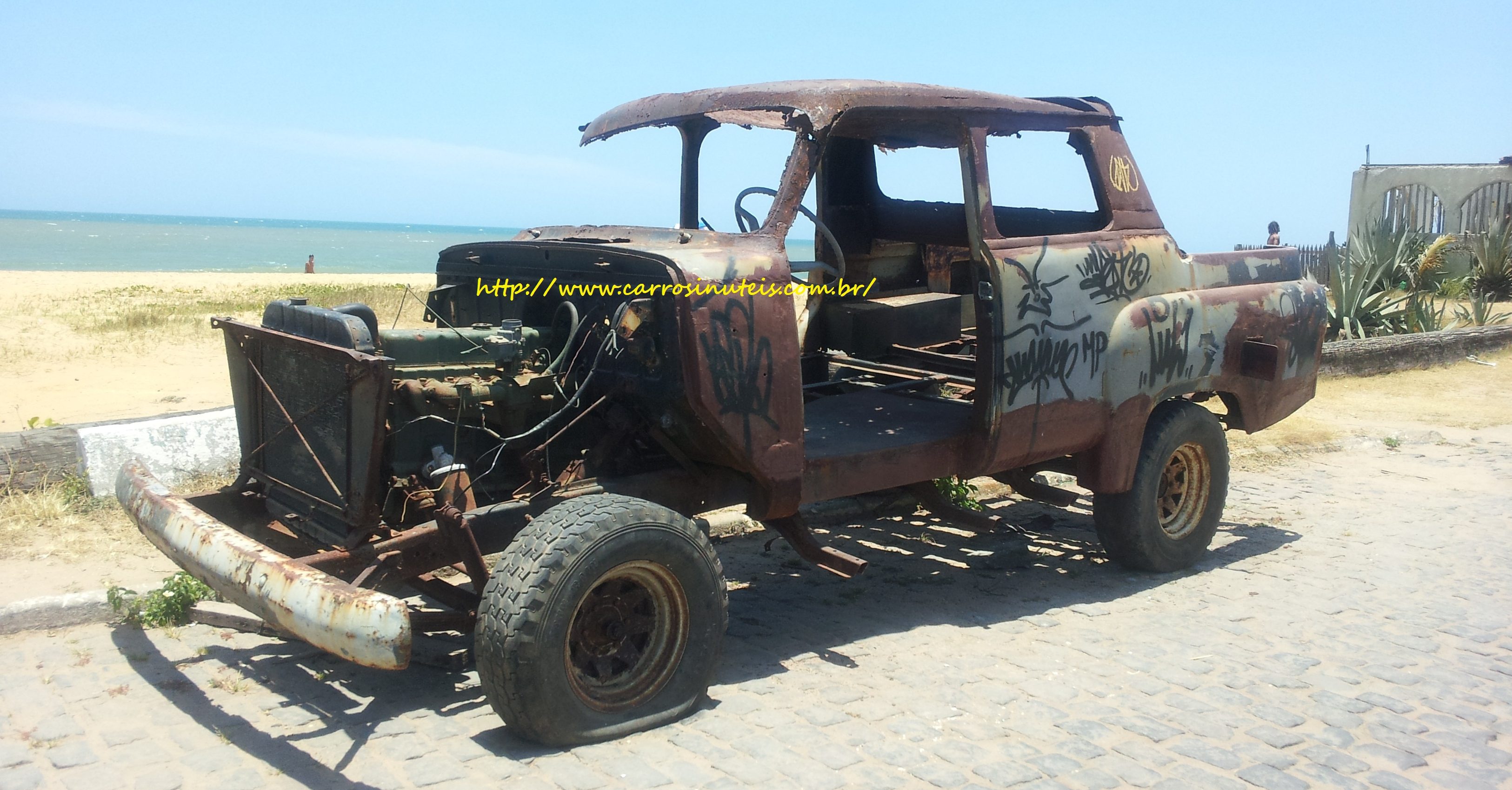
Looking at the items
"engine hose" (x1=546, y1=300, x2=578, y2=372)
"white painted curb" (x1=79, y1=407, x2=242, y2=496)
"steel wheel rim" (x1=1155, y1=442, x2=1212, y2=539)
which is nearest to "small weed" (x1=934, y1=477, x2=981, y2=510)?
"steel wheel rim" (x1=1155, y1=442, x2=1212, y2=539)

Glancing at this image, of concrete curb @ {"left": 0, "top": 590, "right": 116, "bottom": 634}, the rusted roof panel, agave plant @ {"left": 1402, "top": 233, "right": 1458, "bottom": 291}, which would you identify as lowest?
concrete curb @ {"left": 0, "top": 590, "right": 116, "bottom": 634}

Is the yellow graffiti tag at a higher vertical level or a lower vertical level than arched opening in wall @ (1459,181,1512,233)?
lower

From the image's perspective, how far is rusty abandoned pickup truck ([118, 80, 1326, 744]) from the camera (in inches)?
142

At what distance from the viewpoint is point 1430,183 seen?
20.9 m

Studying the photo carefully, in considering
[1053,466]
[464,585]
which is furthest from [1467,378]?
[464,585]

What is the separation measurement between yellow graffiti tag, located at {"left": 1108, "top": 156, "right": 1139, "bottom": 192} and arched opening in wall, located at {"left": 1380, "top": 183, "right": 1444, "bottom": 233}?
1803 centimetres

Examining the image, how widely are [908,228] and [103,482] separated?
14.5 ft

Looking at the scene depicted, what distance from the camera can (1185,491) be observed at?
5848mm

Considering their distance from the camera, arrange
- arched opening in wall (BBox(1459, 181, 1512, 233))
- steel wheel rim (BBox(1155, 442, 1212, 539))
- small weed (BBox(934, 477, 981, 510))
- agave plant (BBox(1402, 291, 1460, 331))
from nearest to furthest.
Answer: steel wheel rim (BBox(1155, 442, 1212, 539)) < small weed (BBox(934, 477, 981, 510)) < agave plant (BBox(1402, 291, 1460, 331)) < arched opening in wall (BBox(1459, 181, 1512, 233))

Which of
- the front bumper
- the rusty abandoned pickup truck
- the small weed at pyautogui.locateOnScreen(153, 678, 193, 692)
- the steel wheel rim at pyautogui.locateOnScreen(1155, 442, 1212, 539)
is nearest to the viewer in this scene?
the front bumper

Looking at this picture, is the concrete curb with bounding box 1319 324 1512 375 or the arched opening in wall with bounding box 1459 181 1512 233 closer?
the concrete curb with bounding box 1319 324 1512 375

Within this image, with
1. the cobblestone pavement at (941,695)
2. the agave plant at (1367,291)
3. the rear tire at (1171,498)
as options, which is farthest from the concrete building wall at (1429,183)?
the cobblestone pavement at (941,695)

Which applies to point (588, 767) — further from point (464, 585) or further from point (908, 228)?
point (908, 228)

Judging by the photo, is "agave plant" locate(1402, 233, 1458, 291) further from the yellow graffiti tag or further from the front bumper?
the front bumper
